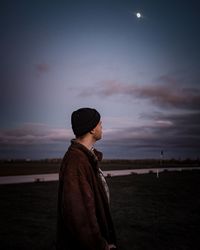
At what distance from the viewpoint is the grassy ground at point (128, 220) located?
25.7ft

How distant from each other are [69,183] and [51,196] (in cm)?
1361

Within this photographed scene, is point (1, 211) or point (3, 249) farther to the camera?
point (1, 211)

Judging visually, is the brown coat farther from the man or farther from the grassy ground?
the grassy ground

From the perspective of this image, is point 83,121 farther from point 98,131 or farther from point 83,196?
point 83,196

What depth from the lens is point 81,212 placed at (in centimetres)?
256

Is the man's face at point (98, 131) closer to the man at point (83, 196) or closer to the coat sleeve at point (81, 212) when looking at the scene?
the man at point (83, 196)

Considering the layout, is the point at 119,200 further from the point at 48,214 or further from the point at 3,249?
the point at 3,249

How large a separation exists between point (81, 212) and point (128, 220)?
8298 millimetres

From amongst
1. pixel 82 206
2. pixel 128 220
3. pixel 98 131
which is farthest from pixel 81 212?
pixel 128 220

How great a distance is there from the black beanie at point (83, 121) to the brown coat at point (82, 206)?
0.53 ft

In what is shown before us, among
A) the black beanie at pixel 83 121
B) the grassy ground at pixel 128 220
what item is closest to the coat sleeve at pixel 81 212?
the black beanie at pixel 83 121

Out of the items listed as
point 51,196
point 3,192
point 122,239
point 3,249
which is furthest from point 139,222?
point 3,192

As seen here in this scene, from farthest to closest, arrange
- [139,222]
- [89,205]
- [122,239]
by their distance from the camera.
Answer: [139,222]
[122,239]
[89,205]

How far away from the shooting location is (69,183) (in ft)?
8.68
